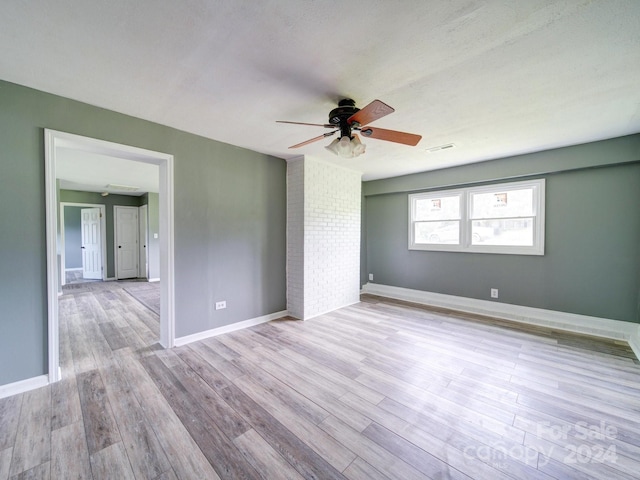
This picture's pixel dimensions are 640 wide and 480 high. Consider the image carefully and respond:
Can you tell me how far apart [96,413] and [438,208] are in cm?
542

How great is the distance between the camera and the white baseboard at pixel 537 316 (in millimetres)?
3254

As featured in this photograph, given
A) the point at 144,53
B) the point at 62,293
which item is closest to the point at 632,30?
the point at 144,53

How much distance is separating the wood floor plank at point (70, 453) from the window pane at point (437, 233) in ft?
17.1

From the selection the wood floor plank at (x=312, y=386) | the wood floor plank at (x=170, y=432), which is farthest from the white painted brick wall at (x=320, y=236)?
the wood floor plank at (x=170, y=432)

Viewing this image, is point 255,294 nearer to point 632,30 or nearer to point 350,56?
point 350,56

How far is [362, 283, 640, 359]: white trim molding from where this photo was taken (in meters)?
3.26

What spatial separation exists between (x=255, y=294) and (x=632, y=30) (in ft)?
13.8

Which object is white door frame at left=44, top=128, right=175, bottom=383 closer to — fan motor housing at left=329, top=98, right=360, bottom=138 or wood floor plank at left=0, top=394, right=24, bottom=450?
wood floor plank at left=0, top=394, right=24, bottom=450

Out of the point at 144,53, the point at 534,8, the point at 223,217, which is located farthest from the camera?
the point at 223,217

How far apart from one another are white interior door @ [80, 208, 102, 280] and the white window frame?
28.4ft

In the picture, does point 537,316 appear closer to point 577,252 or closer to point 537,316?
point 537,316

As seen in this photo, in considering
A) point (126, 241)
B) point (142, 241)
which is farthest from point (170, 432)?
point (126, 241)

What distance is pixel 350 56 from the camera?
1708 millimetres

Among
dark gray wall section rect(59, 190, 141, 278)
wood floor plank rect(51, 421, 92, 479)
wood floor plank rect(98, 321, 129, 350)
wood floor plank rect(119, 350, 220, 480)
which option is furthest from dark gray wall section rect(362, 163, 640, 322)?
dark gray wall section rect(59, 190, 141, 278)
